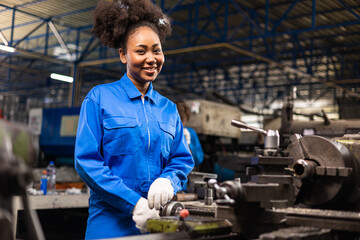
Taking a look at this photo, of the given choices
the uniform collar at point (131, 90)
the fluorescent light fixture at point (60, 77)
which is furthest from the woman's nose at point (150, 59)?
the fluorescent light fixture at point (60, 77)

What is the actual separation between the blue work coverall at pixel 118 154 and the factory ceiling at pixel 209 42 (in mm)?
4195

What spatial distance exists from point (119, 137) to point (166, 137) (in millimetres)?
189

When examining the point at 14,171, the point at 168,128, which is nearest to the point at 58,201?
the point at 168,128

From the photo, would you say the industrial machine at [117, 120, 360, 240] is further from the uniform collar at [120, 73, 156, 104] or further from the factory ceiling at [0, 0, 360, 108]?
the factory ceiling at [0, 0, 360, 108]

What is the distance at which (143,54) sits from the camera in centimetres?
144

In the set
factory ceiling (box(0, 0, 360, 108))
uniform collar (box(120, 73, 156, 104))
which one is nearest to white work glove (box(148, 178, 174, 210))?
uniform collar (box(120, 73, 156, 104))

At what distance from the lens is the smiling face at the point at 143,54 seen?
143 cm

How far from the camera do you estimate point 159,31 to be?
157 cm

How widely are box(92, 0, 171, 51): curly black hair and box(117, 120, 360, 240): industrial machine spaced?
54 centimetres

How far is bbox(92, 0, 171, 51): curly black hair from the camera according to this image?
146 cm

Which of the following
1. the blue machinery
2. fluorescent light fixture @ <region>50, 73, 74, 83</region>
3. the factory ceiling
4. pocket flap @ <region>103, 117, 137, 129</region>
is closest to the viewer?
pocket flap @ <region>103, 117, 137, 129</region>

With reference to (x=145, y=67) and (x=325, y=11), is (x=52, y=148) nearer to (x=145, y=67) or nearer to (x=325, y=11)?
(x=145, y=67)

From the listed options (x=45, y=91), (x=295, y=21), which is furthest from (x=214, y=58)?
(x=45, y=91)

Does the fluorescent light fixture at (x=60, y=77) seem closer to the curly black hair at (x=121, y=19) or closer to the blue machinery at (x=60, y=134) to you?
the blue machinery at (x=60, y=134)
